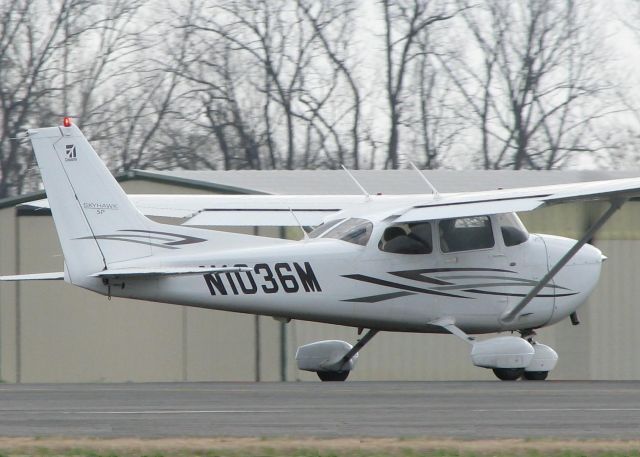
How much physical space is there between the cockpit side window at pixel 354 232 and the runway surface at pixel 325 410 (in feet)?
7.06

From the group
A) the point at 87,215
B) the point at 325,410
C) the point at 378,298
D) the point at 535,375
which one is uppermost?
the point at 87,215

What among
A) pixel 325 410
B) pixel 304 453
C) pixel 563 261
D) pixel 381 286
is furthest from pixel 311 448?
pixel 563 261

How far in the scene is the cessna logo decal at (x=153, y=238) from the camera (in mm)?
15305

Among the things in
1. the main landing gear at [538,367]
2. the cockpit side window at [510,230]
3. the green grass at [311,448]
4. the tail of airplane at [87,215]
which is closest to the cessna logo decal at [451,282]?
the cockpit side window at [510,230]

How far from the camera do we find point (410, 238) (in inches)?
634

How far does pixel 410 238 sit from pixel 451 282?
2.35ft

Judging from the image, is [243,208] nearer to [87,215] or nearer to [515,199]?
[87,215]

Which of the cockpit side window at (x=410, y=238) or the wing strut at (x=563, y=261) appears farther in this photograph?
the cockpit side window at (x=410, y=238)

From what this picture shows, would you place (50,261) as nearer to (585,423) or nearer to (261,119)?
(585,423)

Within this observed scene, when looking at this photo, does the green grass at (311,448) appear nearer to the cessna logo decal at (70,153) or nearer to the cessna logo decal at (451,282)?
the cessna logo decal at (70,153)

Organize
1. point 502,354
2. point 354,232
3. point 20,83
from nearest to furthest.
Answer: point 502,354 → point 354,232 → point 20,83

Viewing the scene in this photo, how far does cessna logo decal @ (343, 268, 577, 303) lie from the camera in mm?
16000

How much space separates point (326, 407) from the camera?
1175 cm

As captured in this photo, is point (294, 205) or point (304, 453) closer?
point (304, 453)
